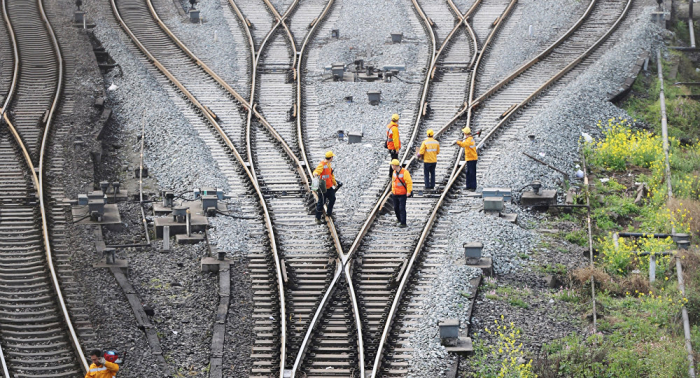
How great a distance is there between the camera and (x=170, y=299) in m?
18.6

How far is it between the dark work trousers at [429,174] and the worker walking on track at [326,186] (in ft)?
6.52

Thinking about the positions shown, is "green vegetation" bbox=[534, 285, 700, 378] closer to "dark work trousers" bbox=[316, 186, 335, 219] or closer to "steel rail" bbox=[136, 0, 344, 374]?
"steel rail" bbox=[136, 0, 344, 374]

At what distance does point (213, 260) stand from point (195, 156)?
5250 millimetres

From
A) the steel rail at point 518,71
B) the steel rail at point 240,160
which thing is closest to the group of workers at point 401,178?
the steel rail at point 240,160

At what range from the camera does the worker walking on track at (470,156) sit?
882 inches

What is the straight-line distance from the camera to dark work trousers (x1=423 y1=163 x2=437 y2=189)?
73.7ft

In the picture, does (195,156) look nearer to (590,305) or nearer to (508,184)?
(508,184)

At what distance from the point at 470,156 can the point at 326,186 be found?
9.98ft

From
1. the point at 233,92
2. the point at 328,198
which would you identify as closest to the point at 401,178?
the point at 328,198

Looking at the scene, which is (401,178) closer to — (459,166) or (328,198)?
(328,198)

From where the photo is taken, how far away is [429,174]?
22625 millimetres

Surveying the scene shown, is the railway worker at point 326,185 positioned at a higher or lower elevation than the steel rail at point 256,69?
lower

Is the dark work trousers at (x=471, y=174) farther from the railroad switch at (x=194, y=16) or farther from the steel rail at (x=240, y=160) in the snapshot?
the railroad switch at (x=194, y=16)

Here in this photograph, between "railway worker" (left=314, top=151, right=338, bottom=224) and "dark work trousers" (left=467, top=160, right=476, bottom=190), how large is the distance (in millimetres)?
2748
